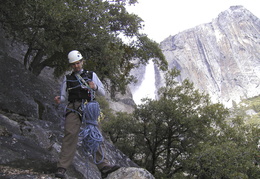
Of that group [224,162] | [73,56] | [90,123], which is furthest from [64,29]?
[224,162]

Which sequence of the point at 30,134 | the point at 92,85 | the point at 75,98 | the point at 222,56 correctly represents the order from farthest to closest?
the point at 222,56 → the point at 30,134 → the point at 75,98 → the point at 92,85

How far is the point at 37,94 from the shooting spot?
32.0ft

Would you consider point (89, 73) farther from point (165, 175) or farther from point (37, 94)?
point (165, 175)

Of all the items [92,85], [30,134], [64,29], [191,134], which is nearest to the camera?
[92,85]

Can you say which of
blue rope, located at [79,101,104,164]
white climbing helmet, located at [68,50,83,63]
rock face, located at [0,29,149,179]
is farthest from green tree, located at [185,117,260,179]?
white climbing helmet, located at [68,50,83,63]

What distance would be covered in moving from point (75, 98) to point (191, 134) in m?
13.7

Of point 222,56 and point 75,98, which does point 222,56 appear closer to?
point 222,56

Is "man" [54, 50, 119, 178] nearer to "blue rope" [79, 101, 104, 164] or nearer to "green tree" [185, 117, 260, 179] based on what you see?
"blue rope" [79, 101, 104, 164]

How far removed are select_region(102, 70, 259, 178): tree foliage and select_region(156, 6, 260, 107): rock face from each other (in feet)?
496

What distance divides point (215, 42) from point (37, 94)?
192254 millimetres

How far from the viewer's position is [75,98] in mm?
4793

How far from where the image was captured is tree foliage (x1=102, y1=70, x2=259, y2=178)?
42.3ft

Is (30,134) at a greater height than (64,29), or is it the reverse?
(64,29)

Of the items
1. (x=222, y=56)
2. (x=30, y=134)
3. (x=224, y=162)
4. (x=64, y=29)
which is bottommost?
(x=224, y=162)
